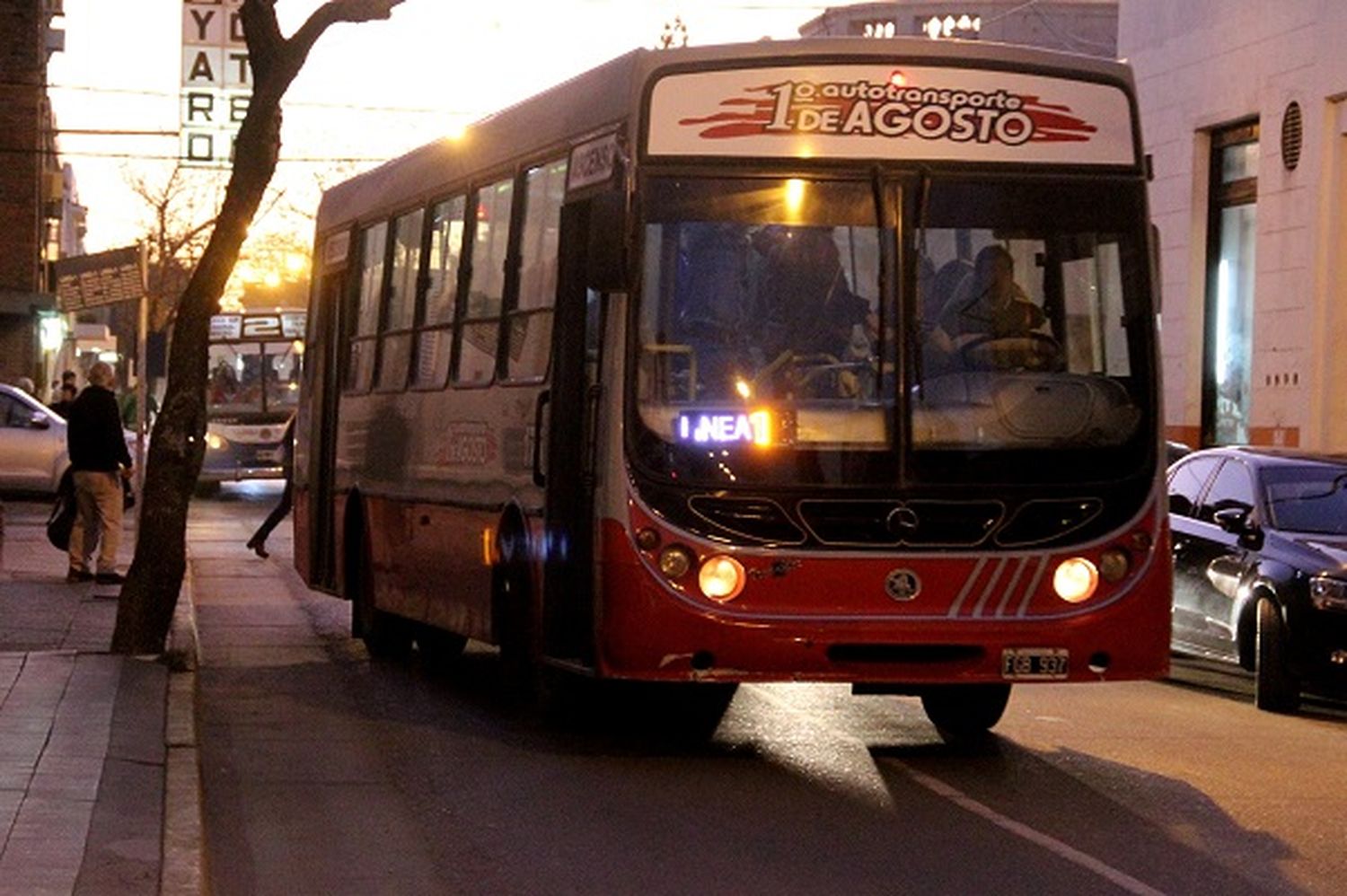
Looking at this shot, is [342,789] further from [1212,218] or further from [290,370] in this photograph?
[290,370]

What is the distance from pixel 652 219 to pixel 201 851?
3.71 metres

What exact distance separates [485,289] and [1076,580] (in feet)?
13.1

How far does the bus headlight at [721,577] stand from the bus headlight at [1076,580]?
1.36 metres

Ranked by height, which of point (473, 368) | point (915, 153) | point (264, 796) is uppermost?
point (915, 153)

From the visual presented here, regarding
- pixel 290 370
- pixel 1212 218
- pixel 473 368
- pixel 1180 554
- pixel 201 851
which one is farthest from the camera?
pixel 290 370

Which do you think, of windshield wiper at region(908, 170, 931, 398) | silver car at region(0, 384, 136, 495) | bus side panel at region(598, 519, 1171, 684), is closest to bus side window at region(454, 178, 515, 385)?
bus side panel at region(598, 519, 1171, 684)

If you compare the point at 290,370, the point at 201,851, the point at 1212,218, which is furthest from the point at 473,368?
the point at 290,370

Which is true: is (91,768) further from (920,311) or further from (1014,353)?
(1014,353)

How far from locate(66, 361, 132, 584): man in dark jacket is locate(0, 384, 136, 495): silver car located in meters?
12.8

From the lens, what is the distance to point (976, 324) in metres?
11.7

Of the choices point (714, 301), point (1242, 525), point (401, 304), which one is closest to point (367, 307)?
point (401, 304)

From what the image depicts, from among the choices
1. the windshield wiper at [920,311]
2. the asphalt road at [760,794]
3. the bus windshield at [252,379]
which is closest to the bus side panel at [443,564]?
the asphalt road at [760,794]

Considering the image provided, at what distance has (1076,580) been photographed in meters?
11.7

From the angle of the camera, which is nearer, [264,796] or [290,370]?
[264,796]
